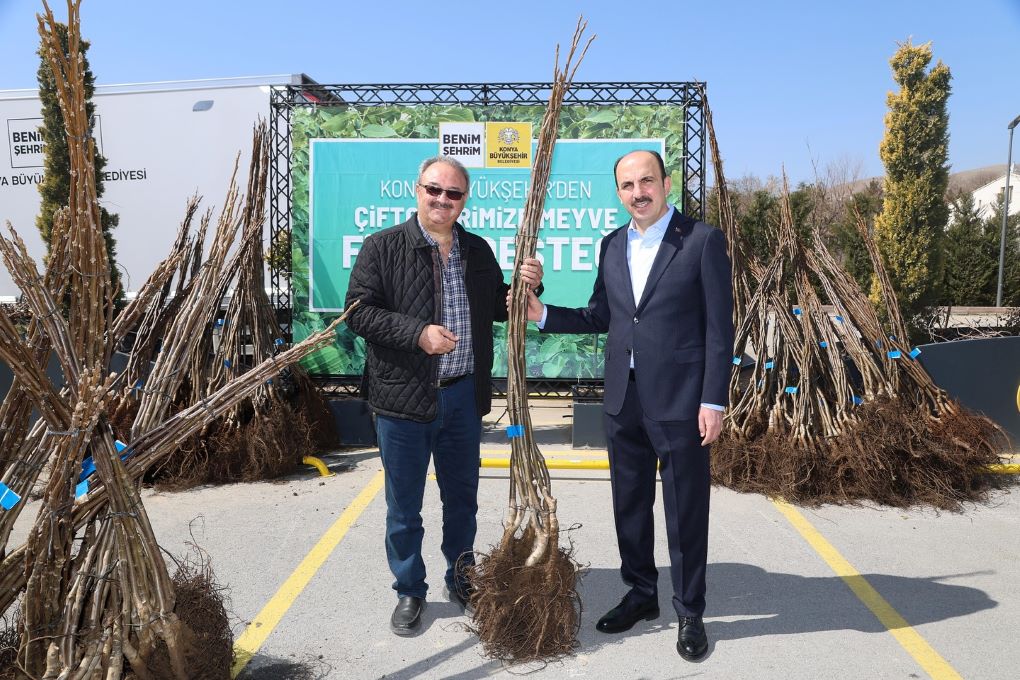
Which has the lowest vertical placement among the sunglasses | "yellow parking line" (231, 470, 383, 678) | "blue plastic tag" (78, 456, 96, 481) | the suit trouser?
"yellow parking line" (231, 470, 383, 678)

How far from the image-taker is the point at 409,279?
9.91 ft

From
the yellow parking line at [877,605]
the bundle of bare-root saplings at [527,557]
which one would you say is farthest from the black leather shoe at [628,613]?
the yellow parking line at [877,605]

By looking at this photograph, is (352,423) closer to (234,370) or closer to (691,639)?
(234,370)

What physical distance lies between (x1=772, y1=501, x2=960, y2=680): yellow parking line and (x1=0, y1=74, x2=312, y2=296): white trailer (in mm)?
7344

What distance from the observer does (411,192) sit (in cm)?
623

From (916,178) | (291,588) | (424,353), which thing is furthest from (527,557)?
(916,178)

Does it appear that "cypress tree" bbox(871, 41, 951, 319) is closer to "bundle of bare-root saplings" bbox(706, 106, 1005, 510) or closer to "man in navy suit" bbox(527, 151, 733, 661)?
"bundle of bare-root saplings" bbox(706, 106, 1005, 510)

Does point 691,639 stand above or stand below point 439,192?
below

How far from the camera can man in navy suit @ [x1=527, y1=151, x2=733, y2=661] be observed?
2.84 metres

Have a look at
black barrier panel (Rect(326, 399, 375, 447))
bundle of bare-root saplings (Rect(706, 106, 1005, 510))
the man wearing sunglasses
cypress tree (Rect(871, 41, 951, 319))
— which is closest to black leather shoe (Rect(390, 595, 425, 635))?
the man wearing sunglasses

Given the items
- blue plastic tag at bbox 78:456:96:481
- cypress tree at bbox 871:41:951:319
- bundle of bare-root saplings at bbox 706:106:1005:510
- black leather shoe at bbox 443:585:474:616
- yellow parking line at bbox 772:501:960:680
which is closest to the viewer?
blue plastic tag at bbox 78:456:96:481

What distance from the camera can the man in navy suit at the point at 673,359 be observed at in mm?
2842

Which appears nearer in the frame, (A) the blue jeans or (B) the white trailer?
(A) the blue jeans

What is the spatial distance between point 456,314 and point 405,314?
219 mm
